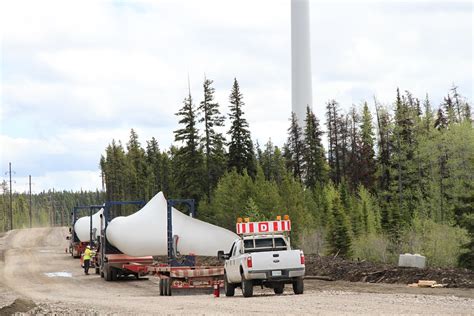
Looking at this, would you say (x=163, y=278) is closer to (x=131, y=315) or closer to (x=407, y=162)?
(x=131, y=315)

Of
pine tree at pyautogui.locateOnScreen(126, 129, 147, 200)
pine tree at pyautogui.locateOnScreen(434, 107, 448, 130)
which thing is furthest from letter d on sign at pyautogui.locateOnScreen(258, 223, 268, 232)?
pine tree at pyautogui.locateOnScreen(126, 129, 147, 200)

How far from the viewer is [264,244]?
2730 cm

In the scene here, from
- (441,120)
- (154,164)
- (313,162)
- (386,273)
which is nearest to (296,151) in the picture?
(313,162)

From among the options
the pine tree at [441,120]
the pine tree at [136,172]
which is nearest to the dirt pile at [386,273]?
the pine tree at [441,120]

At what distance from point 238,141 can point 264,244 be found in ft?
197

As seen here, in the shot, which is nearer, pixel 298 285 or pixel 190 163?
pixel 298 285

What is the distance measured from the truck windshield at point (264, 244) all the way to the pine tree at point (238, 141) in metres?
58.7

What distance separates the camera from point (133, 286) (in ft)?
129

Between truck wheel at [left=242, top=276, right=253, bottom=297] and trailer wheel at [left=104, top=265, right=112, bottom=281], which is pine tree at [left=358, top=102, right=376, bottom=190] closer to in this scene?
trailer wheel at [left=104, top=265, right=112, bottom=281]

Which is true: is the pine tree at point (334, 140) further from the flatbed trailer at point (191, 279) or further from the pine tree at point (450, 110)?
the flatbed trailer at point (191, 279)

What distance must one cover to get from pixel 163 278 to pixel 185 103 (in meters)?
56.5

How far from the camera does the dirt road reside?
67.1 ft

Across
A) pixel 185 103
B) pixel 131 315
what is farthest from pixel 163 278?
pixel 185 103

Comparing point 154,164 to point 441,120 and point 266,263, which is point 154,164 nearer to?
point 441,120
